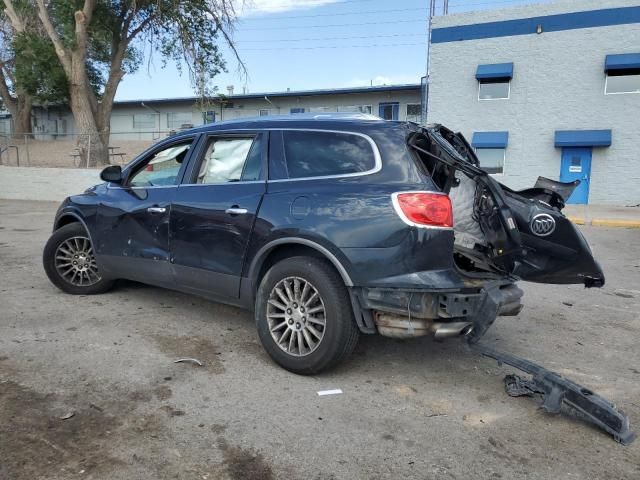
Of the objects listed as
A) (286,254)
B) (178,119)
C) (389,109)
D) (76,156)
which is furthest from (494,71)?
(178,119)

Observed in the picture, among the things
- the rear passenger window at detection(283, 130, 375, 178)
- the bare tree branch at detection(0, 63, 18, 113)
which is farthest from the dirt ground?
the bare tree branch at detection(0, 63, 18, 113)

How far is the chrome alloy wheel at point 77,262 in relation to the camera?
5637 millimetres

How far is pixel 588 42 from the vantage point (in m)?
19.8

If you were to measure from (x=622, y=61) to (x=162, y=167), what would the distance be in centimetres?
1970

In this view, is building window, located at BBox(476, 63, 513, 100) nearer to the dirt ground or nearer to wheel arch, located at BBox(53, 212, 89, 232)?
the dirt ground

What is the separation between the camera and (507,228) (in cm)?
394

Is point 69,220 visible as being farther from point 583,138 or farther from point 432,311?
point 583,138

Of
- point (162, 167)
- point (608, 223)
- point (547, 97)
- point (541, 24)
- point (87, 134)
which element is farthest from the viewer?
point (547, 97)

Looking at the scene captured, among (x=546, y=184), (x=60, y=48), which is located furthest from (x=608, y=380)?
(x=60, y=48)

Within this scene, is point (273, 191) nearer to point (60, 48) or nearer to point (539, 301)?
point (539, 301)

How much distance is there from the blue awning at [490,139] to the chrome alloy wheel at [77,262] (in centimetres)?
1847

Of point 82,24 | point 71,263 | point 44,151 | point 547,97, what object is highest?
point 82,24

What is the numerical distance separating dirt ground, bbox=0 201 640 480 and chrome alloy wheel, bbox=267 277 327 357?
0.80 ft

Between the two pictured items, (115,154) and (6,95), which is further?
(6,95)
